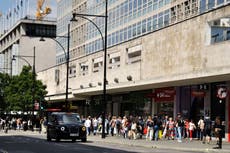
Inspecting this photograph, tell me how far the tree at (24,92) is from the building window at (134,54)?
25517 millimetres

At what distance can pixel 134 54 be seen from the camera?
53.3m

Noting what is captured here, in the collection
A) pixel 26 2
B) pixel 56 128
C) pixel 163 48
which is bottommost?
pixel 56 128

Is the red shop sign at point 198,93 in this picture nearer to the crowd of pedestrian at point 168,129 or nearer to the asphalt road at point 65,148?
the crowd of pedestrian at point 168,129

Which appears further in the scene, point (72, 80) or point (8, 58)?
point (8, 58)

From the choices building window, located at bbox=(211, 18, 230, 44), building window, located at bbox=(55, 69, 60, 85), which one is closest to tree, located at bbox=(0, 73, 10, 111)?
building window, located at bbox=(55, 69, 60, 85)

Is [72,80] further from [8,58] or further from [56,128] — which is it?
[8,58]

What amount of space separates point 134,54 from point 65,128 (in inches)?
790

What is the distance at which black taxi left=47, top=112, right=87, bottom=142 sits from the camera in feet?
114

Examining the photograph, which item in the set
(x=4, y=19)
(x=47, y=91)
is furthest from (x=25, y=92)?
(x=4, y=19)

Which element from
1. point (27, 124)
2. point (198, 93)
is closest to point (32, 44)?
point (27, 124)

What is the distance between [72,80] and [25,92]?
10.0 metres

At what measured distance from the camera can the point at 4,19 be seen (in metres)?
153

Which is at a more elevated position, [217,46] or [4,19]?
[4,19]

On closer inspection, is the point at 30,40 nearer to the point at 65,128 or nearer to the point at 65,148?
the point at 65,128
